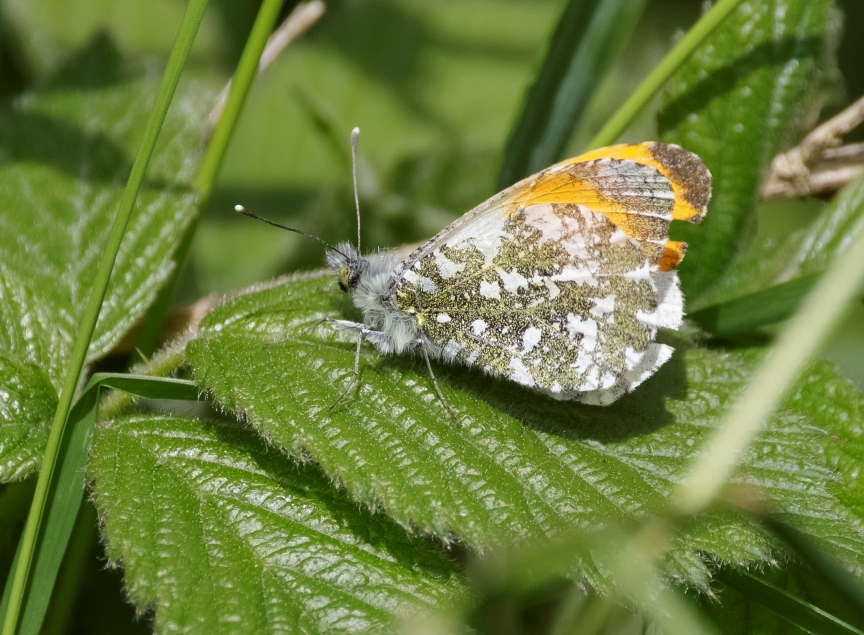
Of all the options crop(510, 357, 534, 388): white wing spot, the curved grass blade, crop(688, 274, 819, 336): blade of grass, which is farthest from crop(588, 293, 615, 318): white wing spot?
the curved grass blade

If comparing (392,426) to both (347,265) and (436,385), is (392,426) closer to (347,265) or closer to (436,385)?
(436,385)

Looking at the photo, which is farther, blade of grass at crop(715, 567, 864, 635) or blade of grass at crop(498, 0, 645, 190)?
blade of grass at crop(498, 0, 645, 190)

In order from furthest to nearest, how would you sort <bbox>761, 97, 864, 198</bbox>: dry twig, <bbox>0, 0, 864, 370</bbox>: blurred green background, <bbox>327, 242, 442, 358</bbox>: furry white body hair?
<bbox>0, 0, 864, 370</bbox>: blurred green background → <bbox>761, 97, 864, 198</bbox>: dry twig → <bbox>327, 242, 442, 358</bbox>: furry white body hair

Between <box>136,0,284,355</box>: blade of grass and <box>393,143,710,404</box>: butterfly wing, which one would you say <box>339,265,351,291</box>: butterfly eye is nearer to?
<box>393,143,710,404</box>: butterfly wing

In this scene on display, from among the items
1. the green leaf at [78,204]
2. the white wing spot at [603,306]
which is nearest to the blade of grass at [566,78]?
the white wing spot at [603,306]

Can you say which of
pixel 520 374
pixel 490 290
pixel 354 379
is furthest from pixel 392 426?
pixel 490 290

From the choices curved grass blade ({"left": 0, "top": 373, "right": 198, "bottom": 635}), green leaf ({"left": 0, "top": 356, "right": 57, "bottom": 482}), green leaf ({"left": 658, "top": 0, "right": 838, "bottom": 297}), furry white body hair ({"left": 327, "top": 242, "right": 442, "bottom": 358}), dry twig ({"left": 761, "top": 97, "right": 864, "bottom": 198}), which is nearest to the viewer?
curved grass blade ({"left": 0, "top": 373, "right": 198, "bottom": 635})

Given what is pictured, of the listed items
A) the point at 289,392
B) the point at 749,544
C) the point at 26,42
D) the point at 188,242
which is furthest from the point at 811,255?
the point at 26,42
